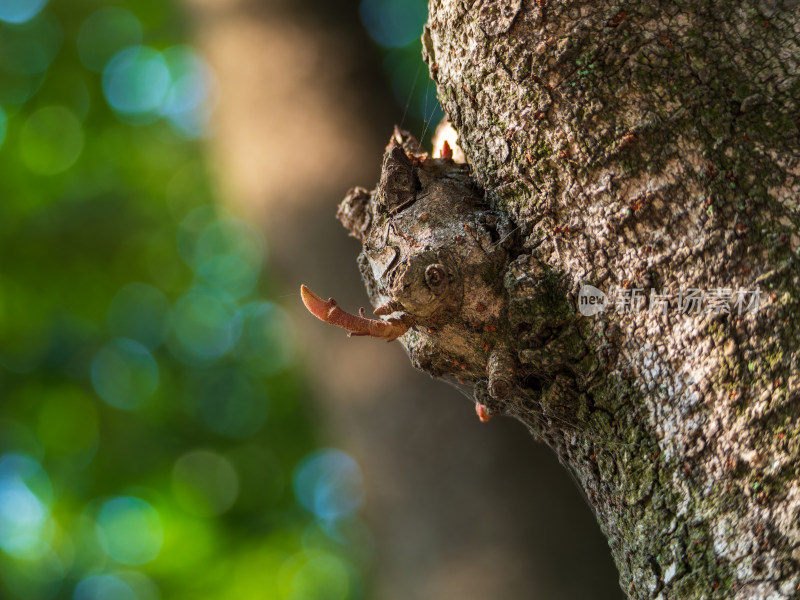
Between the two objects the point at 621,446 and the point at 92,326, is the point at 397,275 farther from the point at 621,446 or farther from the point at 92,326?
the point at 92,326

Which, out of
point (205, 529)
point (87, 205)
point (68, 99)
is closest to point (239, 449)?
point (205, 529)

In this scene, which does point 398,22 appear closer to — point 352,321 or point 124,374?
point 124,374

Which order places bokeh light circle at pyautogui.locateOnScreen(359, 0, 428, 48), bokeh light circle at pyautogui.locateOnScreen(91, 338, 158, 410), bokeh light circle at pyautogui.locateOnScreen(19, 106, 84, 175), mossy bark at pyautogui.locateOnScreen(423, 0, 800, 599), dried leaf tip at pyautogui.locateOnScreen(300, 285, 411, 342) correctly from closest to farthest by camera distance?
mossy bark at pyautogui.locateOnScreen(423, 0, 800, 599), dried leaf tip at pyautogui.locateOnScreen(300, 285, 411, 342), bokeh light circle at pyautogui.locateOnScreen(359, 0, 428, 48), bokeh light circle at pyautogui.locateOnScreen(19, 106, 84, 175), bokeh light circle at pyautogui.locateOnScreen(91, 338, 158, 410)

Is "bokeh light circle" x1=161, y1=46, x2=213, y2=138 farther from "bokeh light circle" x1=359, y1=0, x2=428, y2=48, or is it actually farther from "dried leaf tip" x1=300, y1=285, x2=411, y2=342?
"dried leaf tip" x1=300, y1=285, x2=411, y2=342

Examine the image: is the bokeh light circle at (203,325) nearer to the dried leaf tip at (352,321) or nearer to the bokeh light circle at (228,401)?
the bokeh light circle at (228,401)

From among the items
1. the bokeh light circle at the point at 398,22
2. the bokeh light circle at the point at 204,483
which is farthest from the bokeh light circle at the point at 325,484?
the bokeh light circle at the point at 398,22

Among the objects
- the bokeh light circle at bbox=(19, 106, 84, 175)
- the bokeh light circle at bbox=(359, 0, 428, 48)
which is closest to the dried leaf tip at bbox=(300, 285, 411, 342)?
the bokeh light circle at bbox=(359, 0, 428, 48)
